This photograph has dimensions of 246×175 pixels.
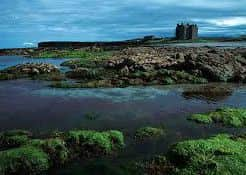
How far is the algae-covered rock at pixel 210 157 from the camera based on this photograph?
20.1 meters

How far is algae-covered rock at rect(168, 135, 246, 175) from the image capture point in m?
20.1

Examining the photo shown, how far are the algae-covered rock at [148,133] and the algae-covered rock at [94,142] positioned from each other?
1636mm

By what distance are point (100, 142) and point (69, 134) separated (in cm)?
223

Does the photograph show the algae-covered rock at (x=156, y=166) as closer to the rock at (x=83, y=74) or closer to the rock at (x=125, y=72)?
the rock at (x=125, y=72)

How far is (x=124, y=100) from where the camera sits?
40.3 meters

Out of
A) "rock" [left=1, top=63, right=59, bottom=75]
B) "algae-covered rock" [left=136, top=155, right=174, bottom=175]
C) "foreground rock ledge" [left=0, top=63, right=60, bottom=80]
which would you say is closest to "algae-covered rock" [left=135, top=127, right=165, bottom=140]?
"algae-covered rock" [left=136, top=155, right=174, bottom=175]

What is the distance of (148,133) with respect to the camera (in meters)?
27.2

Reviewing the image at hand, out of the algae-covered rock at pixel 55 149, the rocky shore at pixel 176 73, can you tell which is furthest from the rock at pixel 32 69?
the algae-covered rock at pixel 55 149

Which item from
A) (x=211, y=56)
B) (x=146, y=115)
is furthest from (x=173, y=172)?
(x=211, y=56)

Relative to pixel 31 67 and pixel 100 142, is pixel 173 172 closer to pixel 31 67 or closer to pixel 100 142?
pixel 100 142

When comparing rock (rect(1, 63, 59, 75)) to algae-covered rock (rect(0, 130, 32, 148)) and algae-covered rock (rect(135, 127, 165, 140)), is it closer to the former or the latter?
algae-covered rock (rect(0, 130, 32, 148))

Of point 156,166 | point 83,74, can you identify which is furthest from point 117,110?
point 83,74

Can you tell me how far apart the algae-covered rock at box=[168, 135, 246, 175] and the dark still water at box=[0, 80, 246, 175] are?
1.96m

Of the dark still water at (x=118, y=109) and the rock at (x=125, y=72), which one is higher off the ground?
the rock at (x=125, y=72)
